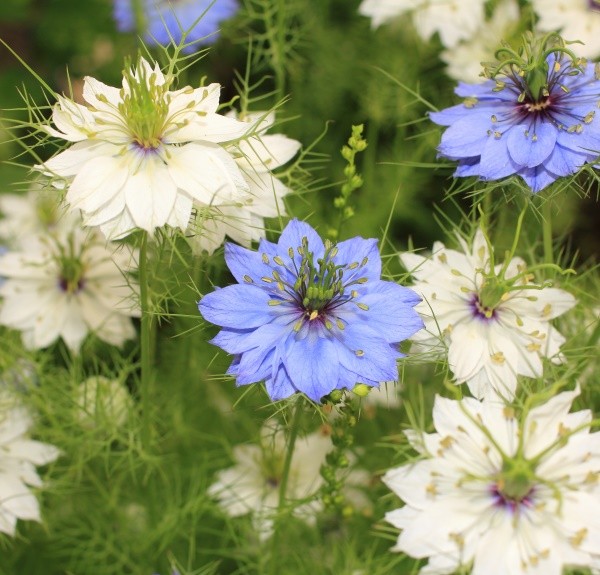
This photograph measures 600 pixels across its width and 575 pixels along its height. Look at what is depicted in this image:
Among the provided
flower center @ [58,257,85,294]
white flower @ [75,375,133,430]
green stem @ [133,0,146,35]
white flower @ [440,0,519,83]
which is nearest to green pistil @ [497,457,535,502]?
white flower @ [75,375,133,430]

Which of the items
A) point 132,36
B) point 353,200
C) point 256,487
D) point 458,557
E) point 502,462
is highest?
point 132,36

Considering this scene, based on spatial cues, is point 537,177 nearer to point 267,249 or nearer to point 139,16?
point 267,249

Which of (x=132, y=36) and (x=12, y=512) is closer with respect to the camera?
(x=12, y=512)

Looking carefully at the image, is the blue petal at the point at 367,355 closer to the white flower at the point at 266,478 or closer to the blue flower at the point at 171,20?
the white flower at the point at 266,478

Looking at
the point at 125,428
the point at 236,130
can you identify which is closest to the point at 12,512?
the point at 125,428

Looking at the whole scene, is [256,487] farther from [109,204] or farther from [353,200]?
[353,200]

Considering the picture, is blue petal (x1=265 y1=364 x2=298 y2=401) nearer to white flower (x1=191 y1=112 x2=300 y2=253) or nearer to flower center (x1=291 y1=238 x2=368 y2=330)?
flower center (x1=291 y1=238 x2=368 y2=330)

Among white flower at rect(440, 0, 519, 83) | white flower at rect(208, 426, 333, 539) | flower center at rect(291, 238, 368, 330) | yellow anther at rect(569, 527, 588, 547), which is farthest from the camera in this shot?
white flower at rect(440, 0, 519, 83)
